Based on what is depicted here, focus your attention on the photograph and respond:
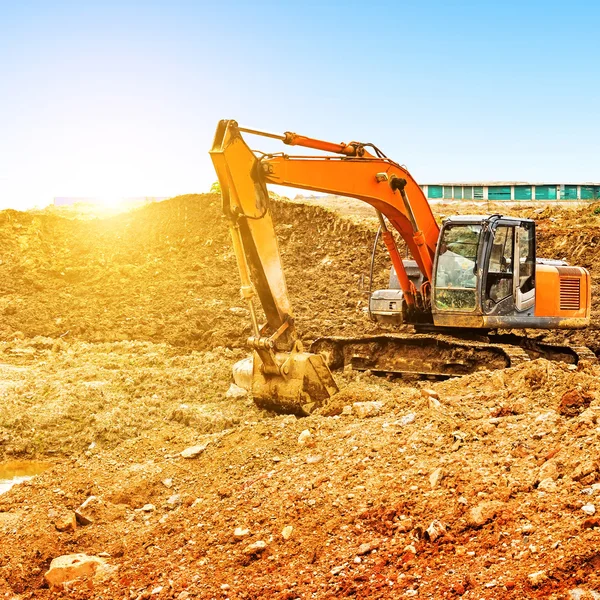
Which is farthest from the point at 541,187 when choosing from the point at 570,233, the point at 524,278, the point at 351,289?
the point at 524,278

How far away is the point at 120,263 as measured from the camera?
23156 mm

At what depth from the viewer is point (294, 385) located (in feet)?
29.6

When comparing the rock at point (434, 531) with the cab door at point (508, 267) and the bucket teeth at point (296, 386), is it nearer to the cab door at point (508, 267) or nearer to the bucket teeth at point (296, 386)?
the bucket teeth at point (296, 386)

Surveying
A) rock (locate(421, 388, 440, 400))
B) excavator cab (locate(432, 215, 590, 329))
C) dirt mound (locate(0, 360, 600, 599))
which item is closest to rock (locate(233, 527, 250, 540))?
dirt mound (locate(0, 360, 600, 599))

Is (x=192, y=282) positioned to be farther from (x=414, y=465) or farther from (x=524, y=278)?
(x=414, y=465)

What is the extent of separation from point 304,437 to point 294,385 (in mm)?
1612

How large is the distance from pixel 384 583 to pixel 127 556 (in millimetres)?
2146

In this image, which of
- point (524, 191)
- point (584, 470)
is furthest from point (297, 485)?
point (524, 191)

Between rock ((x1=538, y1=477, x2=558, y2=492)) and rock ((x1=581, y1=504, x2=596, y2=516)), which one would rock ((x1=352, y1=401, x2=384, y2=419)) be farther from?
rock ((x1=581, y1=504, x2=596, y2=516))

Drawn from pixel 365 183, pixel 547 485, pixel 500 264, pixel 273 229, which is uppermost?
pixel 365 183

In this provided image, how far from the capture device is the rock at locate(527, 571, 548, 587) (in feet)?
13.0

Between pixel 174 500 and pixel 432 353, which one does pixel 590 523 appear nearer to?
pixel 174 500

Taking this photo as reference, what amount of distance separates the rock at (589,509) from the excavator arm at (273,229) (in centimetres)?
469

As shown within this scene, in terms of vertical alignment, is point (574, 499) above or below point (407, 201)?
below
